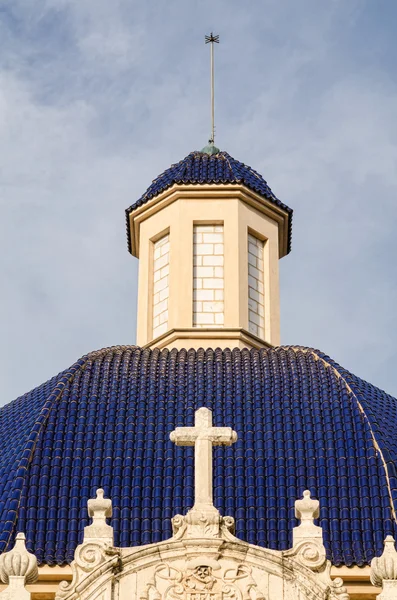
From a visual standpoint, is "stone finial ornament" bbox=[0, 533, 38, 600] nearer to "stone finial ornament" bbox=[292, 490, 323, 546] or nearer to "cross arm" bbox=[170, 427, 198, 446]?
"cross arm" bbox=[170, 427, 198, 446]

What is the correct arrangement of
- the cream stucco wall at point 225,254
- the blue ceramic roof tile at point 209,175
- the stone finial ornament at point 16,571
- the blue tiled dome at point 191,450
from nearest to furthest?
the stone finial ornament at point 16,571 < the blue tiled dome at point 191,450 < the cream stucco wall at point 225,254 < the blue ceramic roof tile at point 209,175

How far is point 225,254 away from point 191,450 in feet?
27.3

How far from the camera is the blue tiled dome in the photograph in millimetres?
28031

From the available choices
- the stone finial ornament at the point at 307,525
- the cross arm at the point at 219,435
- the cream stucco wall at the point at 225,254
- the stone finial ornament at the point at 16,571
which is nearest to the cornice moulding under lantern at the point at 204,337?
the cream stucco wall at the point at 225,254

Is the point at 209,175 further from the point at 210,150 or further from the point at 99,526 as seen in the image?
the point at 99,526

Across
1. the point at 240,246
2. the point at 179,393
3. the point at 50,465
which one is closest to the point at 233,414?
the point at 179,393

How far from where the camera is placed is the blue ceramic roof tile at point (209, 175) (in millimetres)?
37781

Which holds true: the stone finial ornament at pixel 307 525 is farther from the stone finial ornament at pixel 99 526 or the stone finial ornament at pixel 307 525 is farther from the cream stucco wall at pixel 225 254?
the cream stucco wall at pixel 225 254

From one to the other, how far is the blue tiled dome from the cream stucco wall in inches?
80.4

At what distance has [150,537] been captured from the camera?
27.7 meters

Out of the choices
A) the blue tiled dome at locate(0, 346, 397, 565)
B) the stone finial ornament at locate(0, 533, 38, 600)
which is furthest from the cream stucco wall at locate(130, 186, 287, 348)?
the stone finial ornament at locate(0, 533, 38, 600)

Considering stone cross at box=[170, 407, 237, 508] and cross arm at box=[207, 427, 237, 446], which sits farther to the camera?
cross arm at box=[207, 427, 237, 446]

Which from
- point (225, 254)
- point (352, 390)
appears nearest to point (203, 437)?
point (352, 390)

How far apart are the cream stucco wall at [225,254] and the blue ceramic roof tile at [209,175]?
0.18 metres
